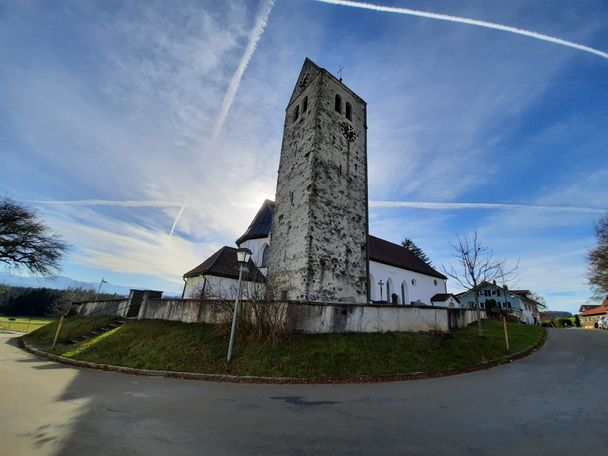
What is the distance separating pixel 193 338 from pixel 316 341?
542cm

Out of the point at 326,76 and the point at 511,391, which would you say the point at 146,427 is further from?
the point at 326,76

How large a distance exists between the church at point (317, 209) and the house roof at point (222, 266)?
0.26 feet

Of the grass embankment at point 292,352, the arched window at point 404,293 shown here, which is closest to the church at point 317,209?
the grass embankment at point 292,352

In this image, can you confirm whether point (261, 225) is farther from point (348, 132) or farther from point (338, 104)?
point (338, 104)

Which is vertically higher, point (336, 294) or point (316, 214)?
point (316, 214)

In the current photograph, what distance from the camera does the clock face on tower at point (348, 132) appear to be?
1922cm

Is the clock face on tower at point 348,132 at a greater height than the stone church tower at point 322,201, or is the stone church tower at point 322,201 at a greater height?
the clock face on tower at point 348,132

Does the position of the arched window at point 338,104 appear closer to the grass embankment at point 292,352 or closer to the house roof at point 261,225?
the house roof at point 261,225

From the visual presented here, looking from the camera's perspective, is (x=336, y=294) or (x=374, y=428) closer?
(x=374, y=428)

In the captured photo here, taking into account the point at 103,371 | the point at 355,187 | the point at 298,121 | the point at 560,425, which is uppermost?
the point at 298,121

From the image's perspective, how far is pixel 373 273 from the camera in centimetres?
2748

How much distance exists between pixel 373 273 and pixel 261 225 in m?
12.0

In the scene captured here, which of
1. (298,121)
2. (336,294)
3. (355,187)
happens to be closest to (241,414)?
(336,294)

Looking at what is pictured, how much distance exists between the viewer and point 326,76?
19.8m
